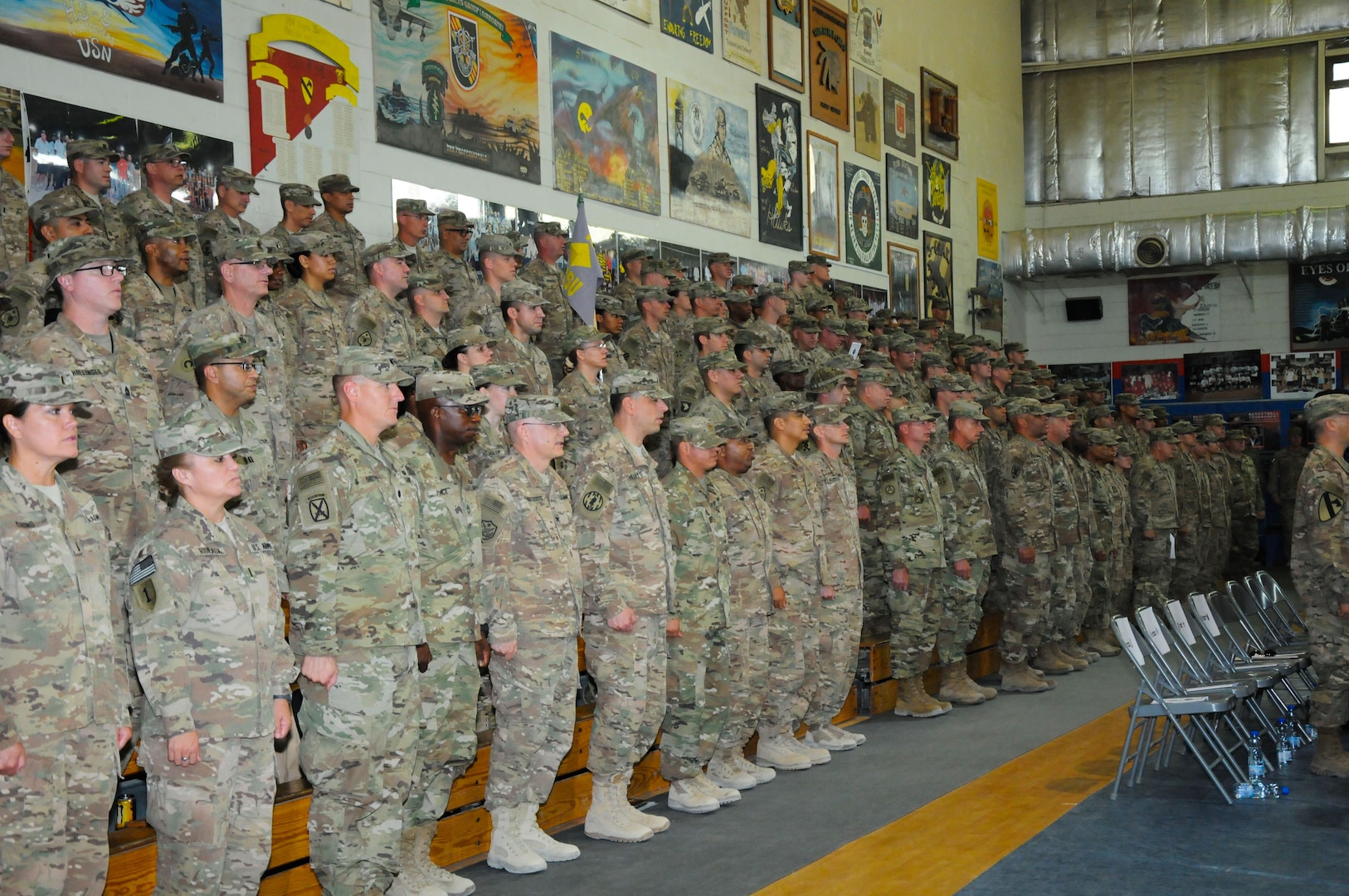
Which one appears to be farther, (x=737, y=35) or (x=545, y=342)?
(x=737, y=35)

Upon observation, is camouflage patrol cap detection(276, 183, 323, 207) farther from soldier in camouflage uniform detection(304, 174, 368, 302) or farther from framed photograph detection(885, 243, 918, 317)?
framed photograph detection(885, 243, 918, 317)

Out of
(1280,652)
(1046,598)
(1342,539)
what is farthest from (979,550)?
(1342,539)

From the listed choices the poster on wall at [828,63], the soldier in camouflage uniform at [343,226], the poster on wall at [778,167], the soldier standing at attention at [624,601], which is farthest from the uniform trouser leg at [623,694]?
the poster on wall at [828,63]

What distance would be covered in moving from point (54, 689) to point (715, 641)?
2976 mm

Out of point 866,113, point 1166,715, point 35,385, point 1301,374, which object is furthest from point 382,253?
point 1301,374

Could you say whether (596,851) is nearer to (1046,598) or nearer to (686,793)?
(686,793)

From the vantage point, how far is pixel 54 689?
115 inches

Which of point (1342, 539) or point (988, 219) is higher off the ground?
point (988, 219)

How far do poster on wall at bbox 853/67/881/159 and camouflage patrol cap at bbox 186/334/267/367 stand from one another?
11523mm

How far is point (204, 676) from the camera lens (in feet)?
10.3

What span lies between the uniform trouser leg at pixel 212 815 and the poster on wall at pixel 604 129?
23.0ft

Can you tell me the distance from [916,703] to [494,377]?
359 centimetres

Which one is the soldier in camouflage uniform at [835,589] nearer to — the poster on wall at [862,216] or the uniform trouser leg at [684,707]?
the uniform trouser leg at [684,707]

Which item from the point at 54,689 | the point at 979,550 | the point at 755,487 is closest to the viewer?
the point at 54,689
